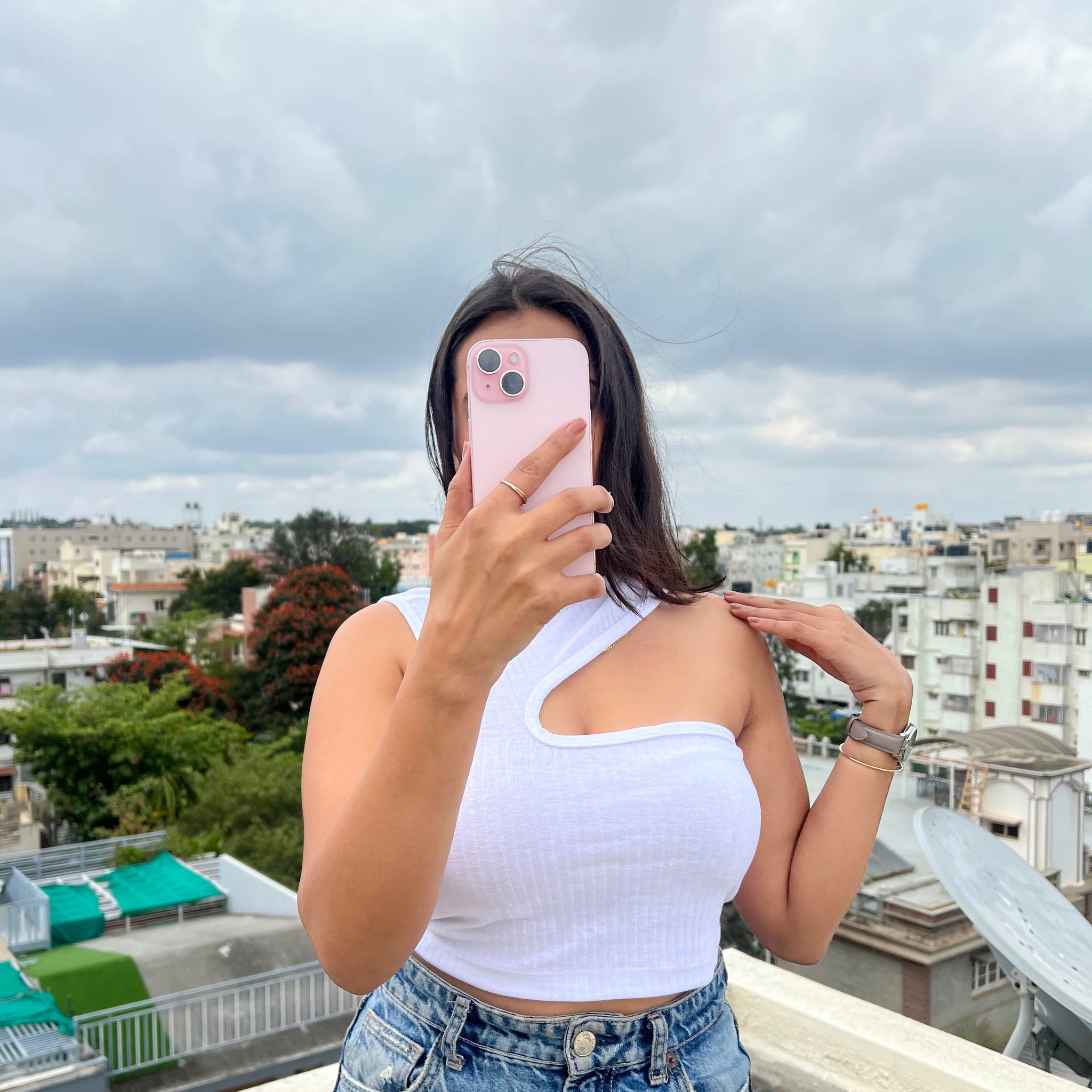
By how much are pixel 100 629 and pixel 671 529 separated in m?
42.6

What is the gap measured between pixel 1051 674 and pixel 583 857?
2278cm

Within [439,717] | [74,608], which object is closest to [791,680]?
[439,717]

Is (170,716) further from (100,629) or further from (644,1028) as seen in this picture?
(100,629)

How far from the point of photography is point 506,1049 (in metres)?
0.90

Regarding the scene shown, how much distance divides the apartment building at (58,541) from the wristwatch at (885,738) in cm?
6958

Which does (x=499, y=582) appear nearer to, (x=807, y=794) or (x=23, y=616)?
(x=807, y=794)

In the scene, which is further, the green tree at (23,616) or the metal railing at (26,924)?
the green tree at (23,616)

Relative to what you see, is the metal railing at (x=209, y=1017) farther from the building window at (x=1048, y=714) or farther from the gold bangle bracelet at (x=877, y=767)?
the building window at (x=1048, y=714)

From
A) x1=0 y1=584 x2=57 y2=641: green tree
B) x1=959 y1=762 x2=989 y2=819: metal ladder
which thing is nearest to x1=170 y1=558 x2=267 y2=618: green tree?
x1=0 y1=584 x2=57 y2=641: green tree

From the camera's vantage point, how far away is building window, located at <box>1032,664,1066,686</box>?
67.2 ft

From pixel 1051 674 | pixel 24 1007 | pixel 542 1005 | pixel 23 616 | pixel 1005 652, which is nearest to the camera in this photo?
pixel 542 1005

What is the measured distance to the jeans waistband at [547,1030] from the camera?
0.89 meters

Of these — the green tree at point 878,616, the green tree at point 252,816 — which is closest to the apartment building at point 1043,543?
the green tree at point 878,616

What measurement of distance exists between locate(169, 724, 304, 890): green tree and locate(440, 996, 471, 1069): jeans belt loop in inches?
508
